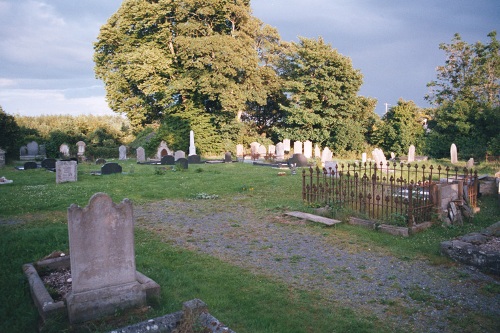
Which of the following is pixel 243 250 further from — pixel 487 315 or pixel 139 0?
pixel 139 0

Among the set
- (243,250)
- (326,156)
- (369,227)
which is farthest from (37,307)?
(326,156)

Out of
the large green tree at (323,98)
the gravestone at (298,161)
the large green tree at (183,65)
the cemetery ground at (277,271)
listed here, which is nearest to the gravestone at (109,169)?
the cemetery ground at (277,271)

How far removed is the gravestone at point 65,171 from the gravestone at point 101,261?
43.7ft

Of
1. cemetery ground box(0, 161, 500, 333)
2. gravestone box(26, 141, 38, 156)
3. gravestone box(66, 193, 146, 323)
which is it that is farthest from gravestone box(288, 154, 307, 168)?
gravestone box(26, 141, 38, 156)

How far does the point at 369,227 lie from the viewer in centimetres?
873

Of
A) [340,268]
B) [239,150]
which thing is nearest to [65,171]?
[340,268]

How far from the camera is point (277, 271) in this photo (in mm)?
6059

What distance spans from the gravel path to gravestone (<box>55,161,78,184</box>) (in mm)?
8422

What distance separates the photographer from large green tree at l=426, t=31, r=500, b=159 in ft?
90.7

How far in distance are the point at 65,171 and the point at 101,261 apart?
13787 millimetres

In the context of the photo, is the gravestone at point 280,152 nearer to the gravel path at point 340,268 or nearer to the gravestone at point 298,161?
the gravestone at point 298,161

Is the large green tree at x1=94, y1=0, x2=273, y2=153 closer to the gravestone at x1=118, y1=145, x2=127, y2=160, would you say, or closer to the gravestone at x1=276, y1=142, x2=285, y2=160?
the gravestone at x1=118, y1=145, x2=127, y2=160

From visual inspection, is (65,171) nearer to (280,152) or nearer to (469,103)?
(280,152)

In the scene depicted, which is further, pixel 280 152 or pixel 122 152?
pixel 122 152
